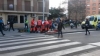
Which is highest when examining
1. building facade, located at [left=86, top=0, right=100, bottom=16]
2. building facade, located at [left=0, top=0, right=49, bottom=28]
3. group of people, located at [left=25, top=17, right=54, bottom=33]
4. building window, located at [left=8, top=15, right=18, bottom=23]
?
building facade, located at [left=86, top=0, right=100, bottom=16]

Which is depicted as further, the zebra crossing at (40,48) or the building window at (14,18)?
the building window at (14,18)

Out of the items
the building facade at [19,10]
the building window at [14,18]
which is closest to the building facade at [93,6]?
the building facade at [19,10]

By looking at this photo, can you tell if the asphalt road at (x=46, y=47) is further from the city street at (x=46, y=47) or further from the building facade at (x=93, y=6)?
the building facade at (x=93, y=6)

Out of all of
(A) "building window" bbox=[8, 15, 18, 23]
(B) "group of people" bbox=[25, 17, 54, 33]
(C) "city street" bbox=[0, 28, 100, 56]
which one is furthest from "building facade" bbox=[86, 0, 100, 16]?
(C) "city street" bbox=[0, 28, 100, 56]

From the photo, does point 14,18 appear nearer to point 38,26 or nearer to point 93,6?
point 38,26

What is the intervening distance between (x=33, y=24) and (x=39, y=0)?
18.6 meters

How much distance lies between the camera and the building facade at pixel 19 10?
32.7m

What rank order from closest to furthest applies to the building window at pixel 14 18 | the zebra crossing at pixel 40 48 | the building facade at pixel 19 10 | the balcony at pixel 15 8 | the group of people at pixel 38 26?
the zebra crossing at pixel 40 48 < the group of people at pixel 38 26 < the balcony at pixel 15 8 < the building facade at pixel 19 10 < the building window at pixel 14 18

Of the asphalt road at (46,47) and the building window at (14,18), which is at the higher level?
the building window at (14,18)

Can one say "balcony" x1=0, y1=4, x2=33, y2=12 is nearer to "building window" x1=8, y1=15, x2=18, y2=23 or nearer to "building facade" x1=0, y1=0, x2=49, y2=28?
"building facade" x1=0, y1=0, x2=49, y2=28

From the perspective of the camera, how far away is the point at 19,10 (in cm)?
3447

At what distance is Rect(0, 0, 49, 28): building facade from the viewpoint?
32.7 meters

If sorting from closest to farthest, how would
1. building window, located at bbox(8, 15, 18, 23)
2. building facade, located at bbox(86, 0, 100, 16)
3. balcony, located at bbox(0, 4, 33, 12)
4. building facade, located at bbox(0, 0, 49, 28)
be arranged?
balcony, located at bbox(0, 4, 33, 12), building facade, located at bbox(0, 0, 49, 28), building window, located at bbox(8, 15, 18, 23), building facade, located at bbox(86, 0, 100, 16)

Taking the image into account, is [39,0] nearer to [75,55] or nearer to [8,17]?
[8,17]
